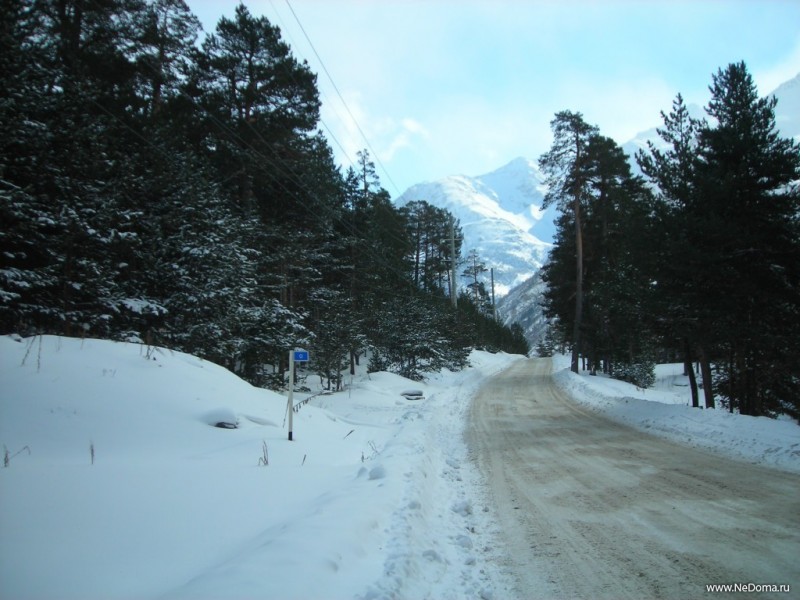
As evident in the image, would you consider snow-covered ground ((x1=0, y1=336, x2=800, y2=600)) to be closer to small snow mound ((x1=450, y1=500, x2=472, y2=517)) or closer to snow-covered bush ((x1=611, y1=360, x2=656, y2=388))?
small snow mound ((x1=450, y1=500, x2=472, y2=517))

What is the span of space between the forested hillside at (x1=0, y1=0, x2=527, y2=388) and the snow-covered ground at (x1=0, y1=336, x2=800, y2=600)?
3178 mm

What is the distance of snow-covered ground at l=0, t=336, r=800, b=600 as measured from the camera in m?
3.06

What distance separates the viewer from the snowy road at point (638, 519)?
11.8 feet

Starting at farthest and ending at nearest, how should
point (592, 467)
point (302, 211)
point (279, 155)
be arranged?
point (302, 211) → point (279, 155) → point (592, 467)

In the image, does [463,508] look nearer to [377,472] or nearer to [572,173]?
[377,472]

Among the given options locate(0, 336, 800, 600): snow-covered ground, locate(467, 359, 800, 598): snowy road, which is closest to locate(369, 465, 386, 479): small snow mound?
locate(0, 336, 800, 600): snow-covered ground

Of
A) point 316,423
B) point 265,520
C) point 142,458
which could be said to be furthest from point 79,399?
point 316,423

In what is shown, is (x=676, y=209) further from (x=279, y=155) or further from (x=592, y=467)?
(x=279, y=155)

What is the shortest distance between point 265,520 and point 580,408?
13.6 m

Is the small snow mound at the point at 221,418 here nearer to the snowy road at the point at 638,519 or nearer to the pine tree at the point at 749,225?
the snowy road at the point at 638,519

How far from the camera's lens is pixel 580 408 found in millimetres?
15312

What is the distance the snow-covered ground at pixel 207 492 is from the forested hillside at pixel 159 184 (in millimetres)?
3178

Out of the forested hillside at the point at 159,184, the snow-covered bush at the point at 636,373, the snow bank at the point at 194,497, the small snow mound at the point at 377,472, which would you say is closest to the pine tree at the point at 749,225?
the snow bank at the point at 194,497

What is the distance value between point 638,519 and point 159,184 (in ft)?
47.4
